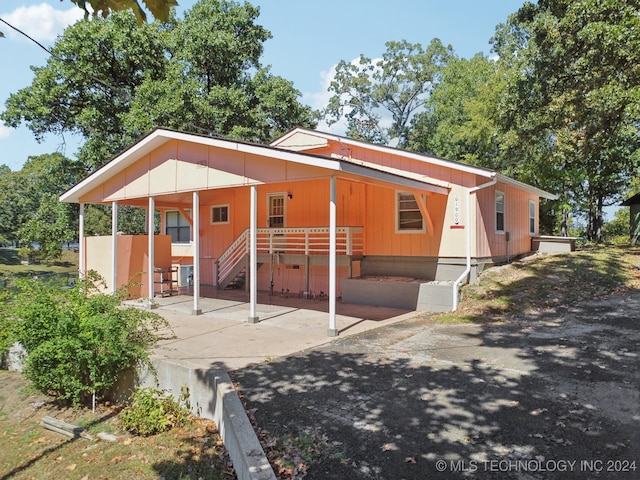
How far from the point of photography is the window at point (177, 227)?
16.3 metres

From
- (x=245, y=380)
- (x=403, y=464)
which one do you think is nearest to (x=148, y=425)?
(x=245, y=380)

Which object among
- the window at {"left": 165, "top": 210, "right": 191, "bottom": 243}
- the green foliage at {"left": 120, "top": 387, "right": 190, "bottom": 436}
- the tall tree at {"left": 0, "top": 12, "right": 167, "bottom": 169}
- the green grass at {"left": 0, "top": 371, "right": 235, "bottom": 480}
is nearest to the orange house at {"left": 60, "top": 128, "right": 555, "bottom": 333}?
the window at {"left": 165, "top": 210, "right": 191, "bottom": 243}

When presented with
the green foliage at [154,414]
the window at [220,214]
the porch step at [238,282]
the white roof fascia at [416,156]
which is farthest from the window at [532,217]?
the green foliage at [154,414]

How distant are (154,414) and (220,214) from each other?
11.2 meters

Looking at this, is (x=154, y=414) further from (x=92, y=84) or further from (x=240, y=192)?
(x=92, y=84)

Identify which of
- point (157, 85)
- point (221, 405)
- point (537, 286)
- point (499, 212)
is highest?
point (157, 85)

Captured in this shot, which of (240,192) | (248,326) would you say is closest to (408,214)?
(248,326)

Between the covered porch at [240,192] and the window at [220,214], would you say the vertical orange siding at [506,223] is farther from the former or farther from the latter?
the window at [220,214]

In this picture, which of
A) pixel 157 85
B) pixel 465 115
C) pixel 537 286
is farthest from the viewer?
pixel 465 115

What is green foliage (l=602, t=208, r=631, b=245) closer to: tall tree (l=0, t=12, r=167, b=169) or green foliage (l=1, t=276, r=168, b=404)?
tall tree (l=0, t=12, r=167, b=169)

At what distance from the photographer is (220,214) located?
1548 centimetres

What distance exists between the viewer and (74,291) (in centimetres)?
641

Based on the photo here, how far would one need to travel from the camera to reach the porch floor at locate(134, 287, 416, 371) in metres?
6.22

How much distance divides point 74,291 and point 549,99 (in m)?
15.1
